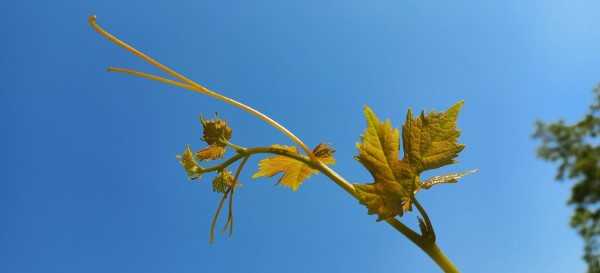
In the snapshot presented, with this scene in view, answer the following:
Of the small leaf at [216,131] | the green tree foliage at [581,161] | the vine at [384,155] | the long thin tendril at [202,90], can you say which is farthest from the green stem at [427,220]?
the green tree foliage at [581,161]

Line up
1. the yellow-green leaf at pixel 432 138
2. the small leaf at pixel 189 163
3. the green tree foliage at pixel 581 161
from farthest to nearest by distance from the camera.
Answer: the green tree foliage at pixel 581 161 < the small leaf at pixel 189 163 < the yellow-green leaf at pixel 432 138

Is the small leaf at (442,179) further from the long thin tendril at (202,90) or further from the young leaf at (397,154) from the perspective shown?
the long thin tendril at (202,90)

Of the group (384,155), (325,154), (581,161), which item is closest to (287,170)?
(325,154)

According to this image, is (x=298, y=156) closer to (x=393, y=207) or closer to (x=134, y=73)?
(x=393, y=207)

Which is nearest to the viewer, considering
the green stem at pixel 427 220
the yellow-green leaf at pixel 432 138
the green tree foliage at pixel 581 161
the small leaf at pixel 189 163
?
the green stem at pixel 427 220

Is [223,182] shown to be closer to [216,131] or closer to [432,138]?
[216,131]

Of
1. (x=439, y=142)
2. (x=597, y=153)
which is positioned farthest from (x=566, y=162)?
(x=439, y=142)

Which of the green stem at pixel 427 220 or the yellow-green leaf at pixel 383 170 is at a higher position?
the yellow-green leaf at pixel 383 170
